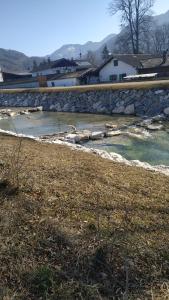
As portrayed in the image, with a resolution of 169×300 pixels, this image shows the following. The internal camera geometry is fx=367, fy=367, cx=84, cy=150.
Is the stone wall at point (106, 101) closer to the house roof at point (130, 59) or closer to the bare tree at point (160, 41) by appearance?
the house roof at point (130, 59)

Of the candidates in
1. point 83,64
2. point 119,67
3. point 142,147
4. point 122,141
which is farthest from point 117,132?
point 83,64

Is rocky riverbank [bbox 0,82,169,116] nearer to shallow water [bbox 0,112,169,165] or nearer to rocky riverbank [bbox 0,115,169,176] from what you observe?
shallow water [bbox 0,112,169,165]

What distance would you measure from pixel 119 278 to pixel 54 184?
10.7 feet

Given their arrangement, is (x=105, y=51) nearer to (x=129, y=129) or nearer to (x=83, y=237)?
(x=129, y=129)

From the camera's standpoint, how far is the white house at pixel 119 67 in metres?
59.8

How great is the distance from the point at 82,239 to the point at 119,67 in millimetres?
57140

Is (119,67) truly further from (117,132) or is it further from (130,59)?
(117,132)

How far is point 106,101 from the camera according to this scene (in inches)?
1571

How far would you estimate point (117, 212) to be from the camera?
23.5 ft

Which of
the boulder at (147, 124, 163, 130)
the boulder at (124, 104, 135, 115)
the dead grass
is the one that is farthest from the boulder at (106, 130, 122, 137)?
the dead grass

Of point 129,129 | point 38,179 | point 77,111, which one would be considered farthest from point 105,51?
point 38,179

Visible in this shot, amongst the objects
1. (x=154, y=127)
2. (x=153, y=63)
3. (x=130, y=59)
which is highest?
(x=130, y=59)

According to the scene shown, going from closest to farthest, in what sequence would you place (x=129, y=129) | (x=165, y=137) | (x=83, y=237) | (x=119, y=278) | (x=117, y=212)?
1. (x=119, y=278)
2. (x=83, y=237)
3. (x=117, y=212)
4. (x=165, y=137)
5. (x=129, y=129)

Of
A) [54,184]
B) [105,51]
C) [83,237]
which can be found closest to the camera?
[83,237]
